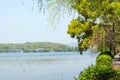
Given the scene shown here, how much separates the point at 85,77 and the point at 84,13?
31.5 metres

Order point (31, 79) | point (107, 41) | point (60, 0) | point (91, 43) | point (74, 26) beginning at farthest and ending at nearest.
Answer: point (31, 79), point (74, 26), point (91, 43), point (107, 41), point (60, 0)

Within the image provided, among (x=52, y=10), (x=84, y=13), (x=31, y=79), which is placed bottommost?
(x=31, y=79)

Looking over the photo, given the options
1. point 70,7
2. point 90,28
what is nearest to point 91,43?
point 90,28

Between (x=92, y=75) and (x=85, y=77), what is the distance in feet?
0.95

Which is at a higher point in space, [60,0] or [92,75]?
[60,0]

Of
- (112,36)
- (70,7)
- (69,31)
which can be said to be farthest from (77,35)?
(70,7)

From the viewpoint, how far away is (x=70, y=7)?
8.61 meters

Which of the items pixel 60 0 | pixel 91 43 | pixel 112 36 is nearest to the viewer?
pixel 60 0

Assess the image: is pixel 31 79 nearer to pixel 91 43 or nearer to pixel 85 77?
pixel 91 43

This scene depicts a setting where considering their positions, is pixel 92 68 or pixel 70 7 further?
pixel 92 68

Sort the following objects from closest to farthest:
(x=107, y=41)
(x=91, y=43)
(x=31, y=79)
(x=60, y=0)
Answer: (x=60, y=0) → (x=107, y=41) → (x=91, y=43) → (x=31, y=79)

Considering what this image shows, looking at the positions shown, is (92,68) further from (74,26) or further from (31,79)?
(31,79)

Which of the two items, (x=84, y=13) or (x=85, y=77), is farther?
(x=84, y=13)

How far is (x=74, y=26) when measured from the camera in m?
48.2
